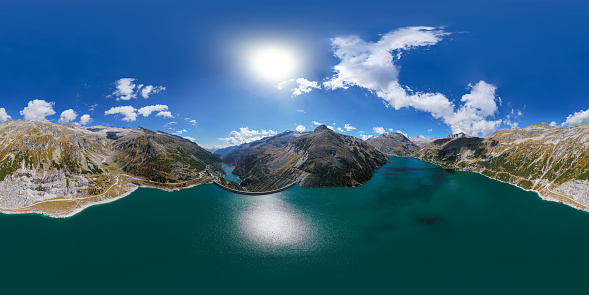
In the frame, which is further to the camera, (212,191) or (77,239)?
(212,191)

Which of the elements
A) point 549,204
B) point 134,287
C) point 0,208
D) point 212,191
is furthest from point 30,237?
point 549,204

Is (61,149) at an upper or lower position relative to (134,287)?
upper

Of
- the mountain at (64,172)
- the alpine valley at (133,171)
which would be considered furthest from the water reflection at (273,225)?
the mountain at (64,172)

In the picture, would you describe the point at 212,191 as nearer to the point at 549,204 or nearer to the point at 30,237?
the point at 30,237

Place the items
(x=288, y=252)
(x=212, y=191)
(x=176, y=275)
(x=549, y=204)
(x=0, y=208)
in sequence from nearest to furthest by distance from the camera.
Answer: (x=176, y=275)
(x=288, y=252)
(x=0, y=208)
(x=549, y=204)
(x=212, y=191)

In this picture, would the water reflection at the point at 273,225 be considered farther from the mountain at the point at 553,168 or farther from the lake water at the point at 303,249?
the mountain at the point at 553,168

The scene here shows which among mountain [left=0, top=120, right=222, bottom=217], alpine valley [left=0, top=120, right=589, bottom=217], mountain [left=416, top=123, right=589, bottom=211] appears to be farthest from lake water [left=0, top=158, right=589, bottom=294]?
alpine valley [left=0, top=120, right=589, bottom=217]
